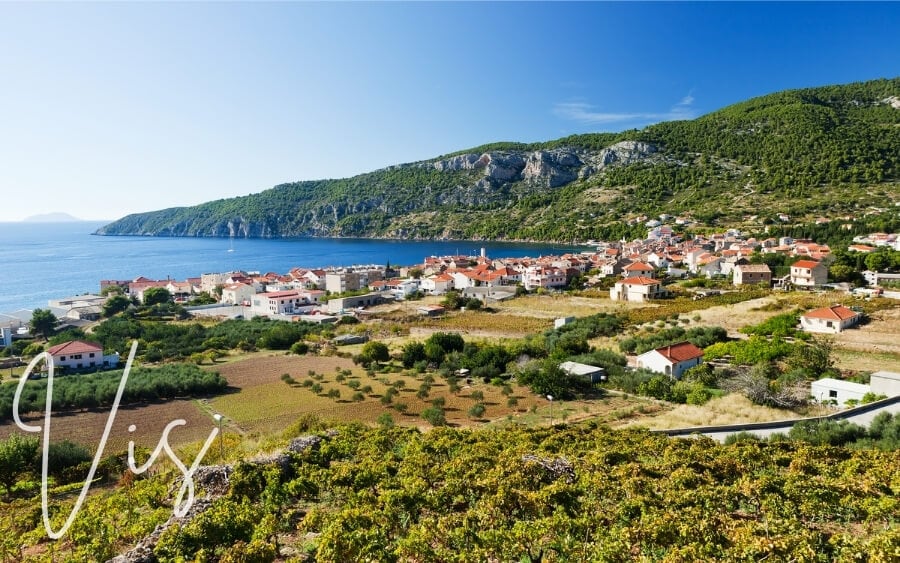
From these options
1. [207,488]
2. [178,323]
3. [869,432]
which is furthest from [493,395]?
[178,323]

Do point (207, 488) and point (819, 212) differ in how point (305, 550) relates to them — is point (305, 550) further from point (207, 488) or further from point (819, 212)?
point (819, 212)

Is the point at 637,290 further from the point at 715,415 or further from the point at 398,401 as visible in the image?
the point at 398,401

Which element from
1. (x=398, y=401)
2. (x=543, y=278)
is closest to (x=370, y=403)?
(x=398, y=401)

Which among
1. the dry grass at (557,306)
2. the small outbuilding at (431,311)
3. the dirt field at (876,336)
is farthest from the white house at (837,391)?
the small outbuilding at (431,311)

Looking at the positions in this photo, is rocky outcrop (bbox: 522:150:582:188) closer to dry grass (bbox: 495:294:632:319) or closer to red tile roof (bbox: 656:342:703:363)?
dry grass (bbox: 495:294:632:319)

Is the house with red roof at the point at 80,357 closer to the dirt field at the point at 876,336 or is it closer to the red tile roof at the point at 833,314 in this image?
the dirt field at the point at 876,336

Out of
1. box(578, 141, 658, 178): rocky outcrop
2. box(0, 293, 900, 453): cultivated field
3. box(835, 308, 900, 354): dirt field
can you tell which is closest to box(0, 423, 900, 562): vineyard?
box(0, 293, 900, 453): cultivated field
